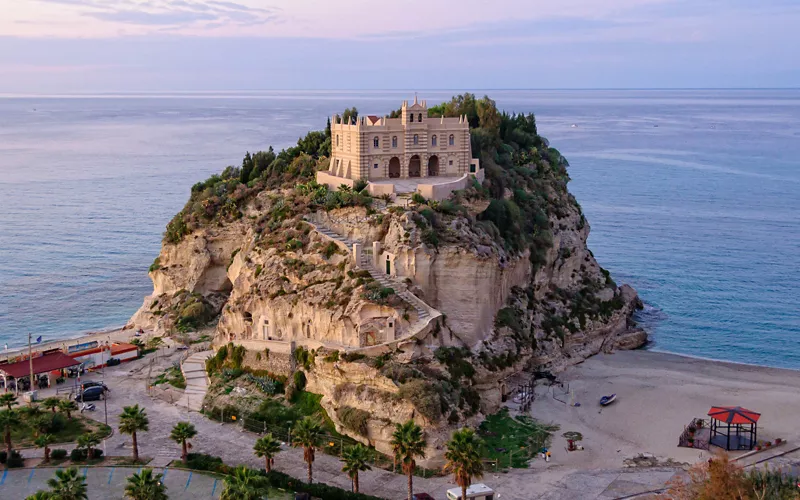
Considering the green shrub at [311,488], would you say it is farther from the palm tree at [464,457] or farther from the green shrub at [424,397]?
the green shrub at [424,397]

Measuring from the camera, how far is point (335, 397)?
2035 inches

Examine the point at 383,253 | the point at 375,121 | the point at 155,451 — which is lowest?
the point at 155,451

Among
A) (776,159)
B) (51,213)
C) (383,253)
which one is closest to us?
(383,253)

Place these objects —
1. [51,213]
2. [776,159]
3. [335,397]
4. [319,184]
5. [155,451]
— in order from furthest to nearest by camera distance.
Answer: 1. [776,159]
2. [51,213]
3. [319,184]
4. [335,397]
5. [155,451]

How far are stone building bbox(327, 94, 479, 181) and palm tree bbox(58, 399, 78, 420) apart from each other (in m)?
24.3

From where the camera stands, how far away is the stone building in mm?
64569

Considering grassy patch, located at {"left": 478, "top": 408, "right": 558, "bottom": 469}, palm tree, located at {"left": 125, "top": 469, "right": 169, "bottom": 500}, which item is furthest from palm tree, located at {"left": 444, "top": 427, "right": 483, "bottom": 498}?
palm tree, located at {"left": 125, "top": 469, "right": 169, "bottom": 500}

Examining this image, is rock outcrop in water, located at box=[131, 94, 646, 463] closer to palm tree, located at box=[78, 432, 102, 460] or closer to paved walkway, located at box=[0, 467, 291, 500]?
paved walkway, located at box=[0, 467, 291, 500]

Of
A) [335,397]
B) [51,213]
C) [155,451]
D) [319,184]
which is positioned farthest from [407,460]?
[51,213]

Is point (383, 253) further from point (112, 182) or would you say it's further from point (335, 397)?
point (112, 182)

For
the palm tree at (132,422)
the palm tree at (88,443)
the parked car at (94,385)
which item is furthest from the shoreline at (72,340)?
the palm tree at (132,422)

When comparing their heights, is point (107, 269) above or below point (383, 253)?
below

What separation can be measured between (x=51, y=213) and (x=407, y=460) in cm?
8906

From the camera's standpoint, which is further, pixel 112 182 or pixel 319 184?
pixel 112 182
